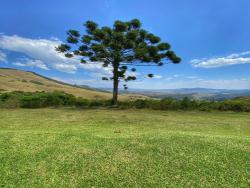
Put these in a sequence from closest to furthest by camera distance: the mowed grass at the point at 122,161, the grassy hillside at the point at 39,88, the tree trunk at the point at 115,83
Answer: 1. the mowed grass at the point at 122,161
2. the tree trunk at the point at 115,83
3. the grassy hillside at the point at 39,88

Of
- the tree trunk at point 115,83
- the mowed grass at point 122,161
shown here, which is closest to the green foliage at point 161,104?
the tree trunk at point 115,83

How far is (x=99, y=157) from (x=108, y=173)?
3.41ft

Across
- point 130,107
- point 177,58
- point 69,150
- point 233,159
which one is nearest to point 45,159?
point 69,150

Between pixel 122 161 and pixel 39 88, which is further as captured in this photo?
pixel 39 88

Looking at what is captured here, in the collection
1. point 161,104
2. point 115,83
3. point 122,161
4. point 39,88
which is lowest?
point 122,161

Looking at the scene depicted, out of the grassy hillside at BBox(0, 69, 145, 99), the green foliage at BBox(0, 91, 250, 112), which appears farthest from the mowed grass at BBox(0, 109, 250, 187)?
the grassy hillside at BBox(0, 69, 145, 99)

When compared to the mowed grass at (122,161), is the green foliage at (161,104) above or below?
above

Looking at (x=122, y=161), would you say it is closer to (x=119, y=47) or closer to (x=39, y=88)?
(x=119, y=47)

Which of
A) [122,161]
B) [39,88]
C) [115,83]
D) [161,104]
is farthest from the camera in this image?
[39,88]

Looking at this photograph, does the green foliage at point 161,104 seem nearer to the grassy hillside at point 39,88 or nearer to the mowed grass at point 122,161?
the grassy hillside at point 39,88

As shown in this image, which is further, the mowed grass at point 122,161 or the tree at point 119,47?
the tree at point 119,47

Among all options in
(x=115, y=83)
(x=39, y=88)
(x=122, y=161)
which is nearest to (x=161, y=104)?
(x=115, y=83)

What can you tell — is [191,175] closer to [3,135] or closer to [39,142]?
[39,142]

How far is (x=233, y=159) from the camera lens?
23.8 ft
